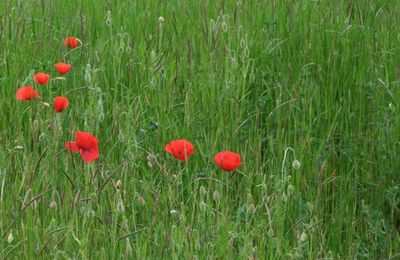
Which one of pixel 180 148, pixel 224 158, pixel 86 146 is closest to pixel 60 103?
pixel 86 146

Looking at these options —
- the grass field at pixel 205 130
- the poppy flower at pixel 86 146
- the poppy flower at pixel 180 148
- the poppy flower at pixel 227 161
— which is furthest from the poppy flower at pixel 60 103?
the poppy flower at pixel 227 161

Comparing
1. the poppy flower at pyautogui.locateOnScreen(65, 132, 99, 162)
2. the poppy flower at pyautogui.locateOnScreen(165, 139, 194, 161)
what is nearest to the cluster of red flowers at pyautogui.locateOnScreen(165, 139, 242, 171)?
the poppy flower at pyautogui.locateOnScreen(165, 139, 194, 161)

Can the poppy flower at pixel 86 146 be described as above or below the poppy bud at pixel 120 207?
above

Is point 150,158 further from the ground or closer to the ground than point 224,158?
closer to the ground

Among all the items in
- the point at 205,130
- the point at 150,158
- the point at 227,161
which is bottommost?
the point at 205,130

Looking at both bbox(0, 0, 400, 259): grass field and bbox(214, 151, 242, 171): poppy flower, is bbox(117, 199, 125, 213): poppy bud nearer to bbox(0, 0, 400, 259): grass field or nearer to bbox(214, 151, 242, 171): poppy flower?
bbox(0, 0, 400, 259): grass field

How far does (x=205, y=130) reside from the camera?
3.24 m

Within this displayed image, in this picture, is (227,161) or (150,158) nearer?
(227,161)

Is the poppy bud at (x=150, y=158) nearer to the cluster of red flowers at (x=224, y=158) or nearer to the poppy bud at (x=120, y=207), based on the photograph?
the cluster of red flowers at (x=224, y=158)

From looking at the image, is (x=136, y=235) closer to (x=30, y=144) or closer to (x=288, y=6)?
(x=30, y=144)

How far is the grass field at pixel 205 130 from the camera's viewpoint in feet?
8.23

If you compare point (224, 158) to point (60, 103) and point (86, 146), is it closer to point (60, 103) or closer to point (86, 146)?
point (86, 146)

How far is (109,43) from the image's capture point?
3.72m

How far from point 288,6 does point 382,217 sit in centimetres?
122
